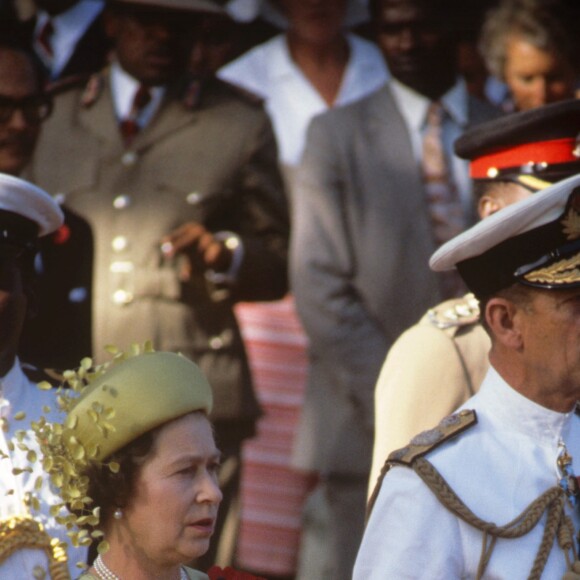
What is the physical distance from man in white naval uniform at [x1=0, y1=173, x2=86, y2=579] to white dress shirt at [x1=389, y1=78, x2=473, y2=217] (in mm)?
2270

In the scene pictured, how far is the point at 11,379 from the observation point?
4602 millimetres

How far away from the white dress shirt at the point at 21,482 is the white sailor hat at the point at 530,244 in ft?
3.54

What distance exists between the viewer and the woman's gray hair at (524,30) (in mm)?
7078

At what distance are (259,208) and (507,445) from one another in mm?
2844

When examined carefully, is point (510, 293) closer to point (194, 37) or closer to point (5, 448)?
point (5, 448)

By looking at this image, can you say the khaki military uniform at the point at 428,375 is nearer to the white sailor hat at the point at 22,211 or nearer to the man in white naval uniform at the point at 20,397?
the man in white naval uniform at the point at 20,397

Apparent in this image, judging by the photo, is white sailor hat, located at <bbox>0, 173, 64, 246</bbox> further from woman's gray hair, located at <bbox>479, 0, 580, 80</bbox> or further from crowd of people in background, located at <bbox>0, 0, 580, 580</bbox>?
woman's gray hair, located at <bbox>479, 0, 580, 80</bbox>

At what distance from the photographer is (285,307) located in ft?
25.0

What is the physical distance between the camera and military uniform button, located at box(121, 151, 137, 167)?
6566 millimetres

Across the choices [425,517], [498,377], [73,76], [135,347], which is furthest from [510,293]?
[73,76]

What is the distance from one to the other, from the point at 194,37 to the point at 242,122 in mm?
383

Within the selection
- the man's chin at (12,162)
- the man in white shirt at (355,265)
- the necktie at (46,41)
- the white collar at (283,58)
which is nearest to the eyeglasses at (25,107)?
the man's chin at (12,162)

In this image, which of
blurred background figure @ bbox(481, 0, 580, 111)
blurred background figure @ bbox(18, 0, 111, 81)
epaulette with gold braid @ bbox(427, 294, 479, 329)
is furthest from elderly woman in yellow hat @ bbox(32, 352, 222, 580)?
blurred background figure @ bbox(18, 0, 111, 81)

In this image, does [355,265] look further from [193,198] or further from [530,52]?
[530,52]
